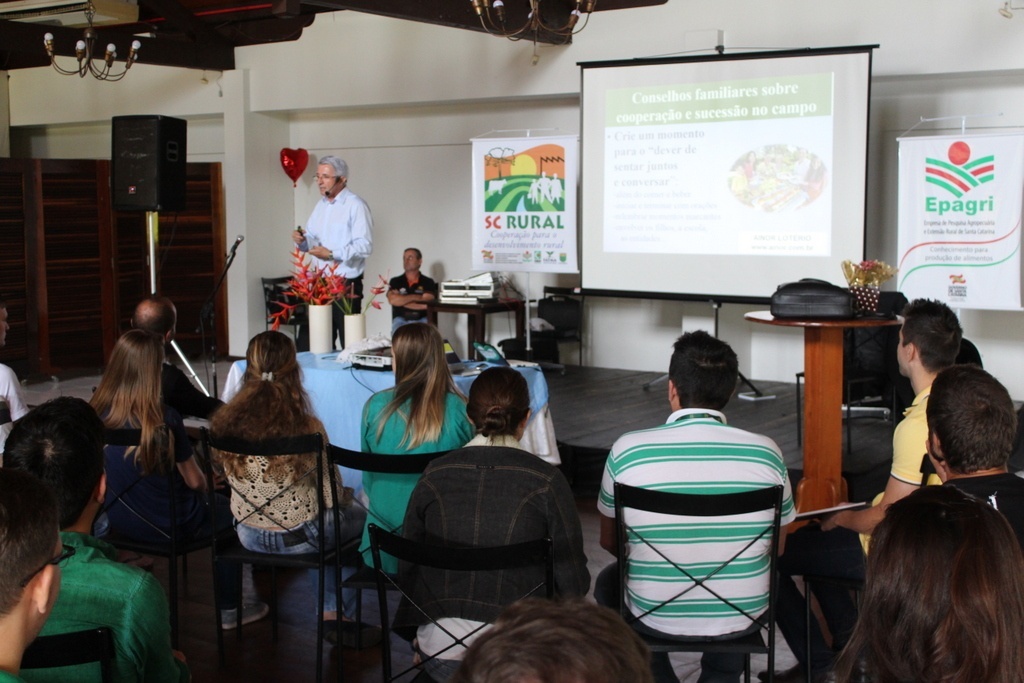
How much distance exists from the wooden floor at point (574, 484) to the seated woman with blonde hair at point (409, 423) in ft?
1.44

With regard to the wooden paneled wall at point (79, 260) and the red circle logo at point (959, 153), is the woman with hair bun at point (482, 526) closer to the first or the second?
the red circle logo at point (959, 153)

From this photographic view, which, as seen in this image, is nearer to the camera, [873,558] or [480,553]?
[873,558]

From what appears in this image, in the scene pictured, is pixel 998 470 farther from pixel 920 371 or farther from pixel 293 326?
pixel 293 326

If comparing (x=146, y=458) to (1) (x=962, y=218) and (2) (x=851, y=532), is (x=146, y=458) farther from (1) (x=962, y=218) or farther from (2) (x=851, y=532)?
(1) (x=962, y=218)

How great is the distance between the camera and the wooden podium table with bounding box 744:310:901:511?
14.2 ft

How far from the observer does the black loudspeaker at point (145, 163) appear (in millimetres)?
7215

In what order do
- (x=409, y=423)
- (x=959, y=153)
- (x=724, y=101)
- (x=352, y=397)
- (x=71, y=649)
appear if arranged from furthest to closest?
1. (x=724, y=101)
2. (x=959, y=153)
3. (x=352, y=397)
4. (x=409, y=423)
5. (x=71, y=649)

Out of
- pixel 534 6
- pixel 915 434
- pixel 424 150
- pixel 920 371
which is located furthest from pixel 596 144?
pixel 915 434

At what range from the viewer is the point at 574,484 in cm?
559

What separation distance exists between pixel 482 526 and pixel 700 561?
20.6 inches

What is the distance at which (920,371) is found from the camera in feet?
10.6

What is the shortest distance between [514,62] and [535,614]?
7.53m

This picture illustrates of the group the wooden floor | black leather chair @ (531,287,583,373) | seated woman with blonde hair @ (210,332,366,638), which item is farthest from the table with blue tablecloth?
black leather chair @ (531,287,583,373)

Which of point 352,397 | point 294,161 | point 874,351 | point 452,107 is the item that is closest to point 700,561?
point 352,397
